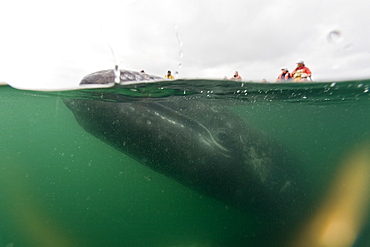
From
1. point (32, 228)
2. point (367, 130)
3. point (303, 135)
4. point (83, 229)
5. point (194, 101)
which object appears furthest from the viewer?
point (367, 130)

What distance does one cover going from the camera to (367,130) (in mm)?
12992

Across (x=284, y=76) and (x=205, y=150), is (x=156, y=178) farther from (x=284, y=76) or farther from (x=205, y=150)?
(x=284, y=76)

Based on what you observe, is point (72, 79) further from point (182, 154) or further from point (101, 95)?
point (182, 154)

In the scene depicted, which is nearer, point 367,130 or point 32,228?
point 32,228

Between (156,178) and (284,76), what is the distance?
5742 mm

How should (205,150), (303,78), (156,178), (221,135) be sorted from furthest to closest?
1. (156,178)
2. (303,78)
3. (221,135)
4. (205,150)

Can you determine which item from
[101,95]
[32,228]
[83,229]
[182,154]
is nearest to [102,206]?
[83,229]

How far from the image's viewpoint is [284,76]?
22.8 ft

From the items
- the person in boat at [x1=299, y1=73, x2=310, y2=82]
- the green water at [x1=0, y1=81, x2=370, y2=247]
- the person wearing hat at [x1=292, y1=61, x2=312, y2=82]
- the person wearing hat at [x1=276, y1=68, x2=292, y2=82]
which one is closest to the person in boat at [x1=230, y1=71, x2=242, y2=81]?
the green water at [x1=0, y1=81, x2=370, y2=247]

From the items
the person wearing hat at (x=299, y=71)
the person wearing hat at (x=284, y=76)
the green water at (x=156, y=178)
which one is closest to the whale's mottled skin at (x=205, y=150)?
the green water at (x=156, y=178)

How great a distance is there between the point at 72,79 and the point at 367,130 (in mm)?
16119

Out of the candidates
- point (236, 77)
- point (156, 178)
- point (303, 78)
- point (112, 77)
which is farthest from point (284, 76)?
point (156, 178)

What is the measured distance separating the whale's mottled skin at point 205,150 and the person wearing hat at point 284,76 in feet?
6.89

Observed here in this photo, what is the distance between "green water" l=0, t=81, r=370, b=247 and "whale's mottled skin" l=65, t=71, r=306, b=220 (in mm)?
770
